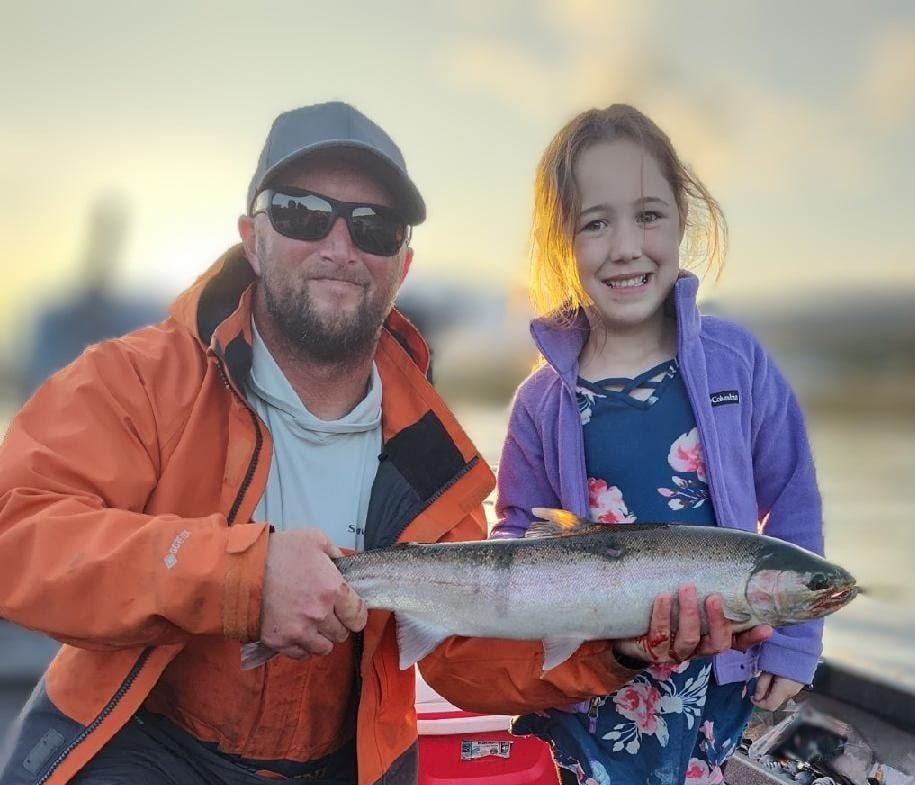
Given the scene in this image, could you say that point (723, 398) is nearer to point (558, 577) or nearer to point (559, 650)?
point (558, 577)

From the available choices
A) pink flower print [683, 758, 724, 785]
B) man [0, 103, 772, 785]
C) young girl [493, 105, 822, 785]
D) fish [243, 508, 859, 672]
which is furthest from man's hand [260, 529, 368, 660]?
pink flower print [683, 758, 724, 785]

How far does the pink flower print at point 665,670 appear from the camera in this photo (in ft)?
9.41

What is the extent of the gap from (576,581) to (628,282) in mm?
1107

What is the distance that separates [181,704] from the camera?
293 cm

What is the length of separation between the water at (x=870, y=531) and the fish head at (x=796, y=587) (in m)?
0.18

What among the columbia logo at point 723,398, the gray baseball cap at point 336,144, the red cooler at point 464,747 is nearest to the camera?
the columbia logo at point 723,398

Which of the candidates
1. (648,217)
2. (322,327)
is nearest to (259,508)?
(322,327)

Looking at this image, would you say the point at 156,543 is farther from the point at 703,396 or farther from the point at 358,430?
the point at 703,396

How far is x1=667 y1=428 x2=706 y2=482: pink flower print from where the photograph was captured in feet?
9.62

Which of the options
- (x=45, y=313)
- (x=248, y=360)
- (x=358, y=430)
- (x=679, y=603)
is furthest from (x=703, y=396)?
(x=45, y=313)

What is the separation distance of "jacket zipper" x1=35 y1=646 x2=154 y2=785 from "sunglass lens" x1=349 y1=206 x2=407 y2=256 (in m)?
1.72

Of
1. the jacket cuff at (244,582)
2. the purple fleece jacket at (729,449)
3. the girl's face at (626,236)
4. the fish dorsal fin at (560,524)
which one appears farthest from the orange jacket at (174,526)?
the girl's face at (626,236)

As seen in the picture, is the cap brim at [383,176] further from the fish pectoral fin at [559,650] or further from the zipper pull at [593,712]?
the zipper pull at [593,712]

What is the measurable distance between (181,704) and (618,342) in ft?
6.94
